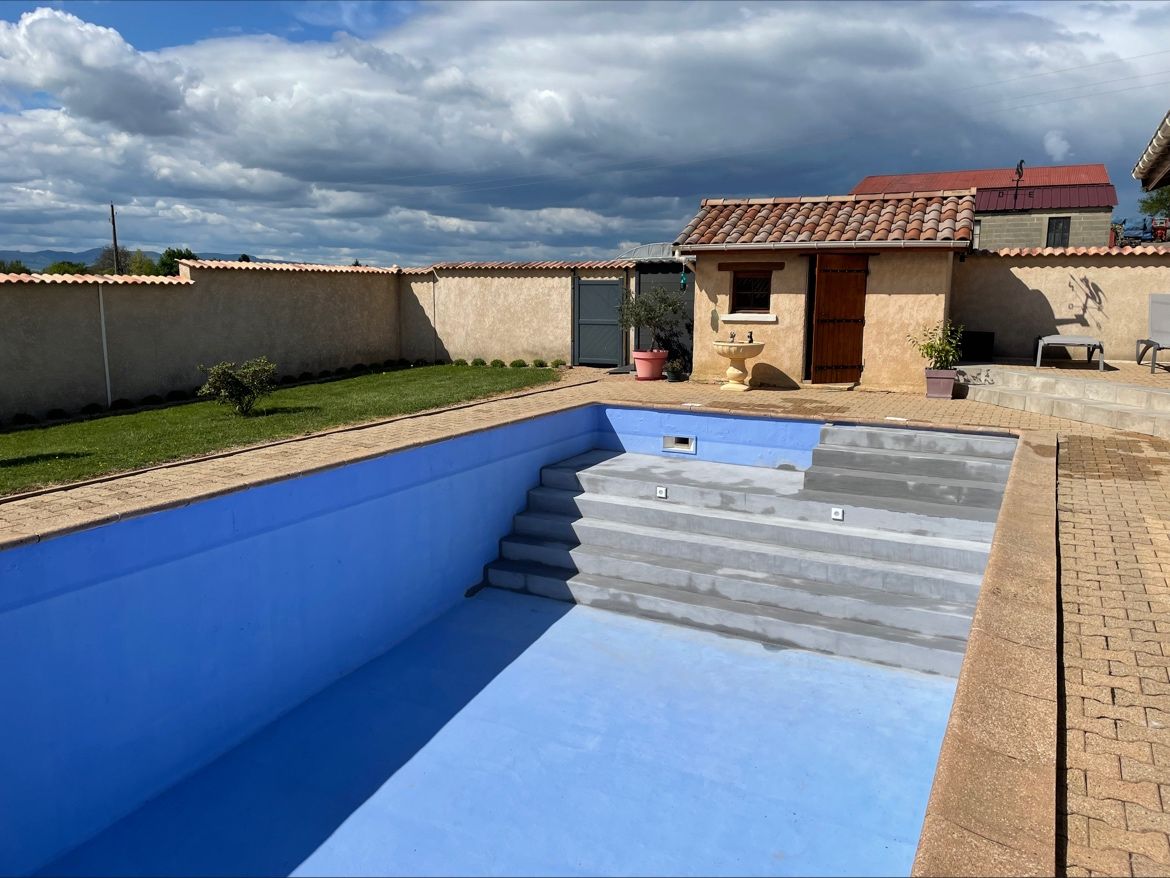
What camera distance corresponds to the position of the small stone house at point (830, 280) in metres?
13.6

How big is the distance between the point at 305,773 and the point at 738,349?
35.0 ft

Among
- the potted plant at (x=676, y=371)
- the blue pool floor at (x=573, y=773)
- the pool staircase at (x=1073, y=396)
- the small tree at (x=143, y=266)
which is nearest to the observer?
the blue pool floor at (x=573, y=773)

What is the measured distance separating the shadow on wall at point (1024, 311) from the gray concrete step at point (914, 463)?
8.33 metres

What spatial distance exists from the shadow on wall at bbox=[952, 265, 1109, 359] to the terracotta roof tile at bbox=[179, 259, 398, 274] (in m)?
15.3

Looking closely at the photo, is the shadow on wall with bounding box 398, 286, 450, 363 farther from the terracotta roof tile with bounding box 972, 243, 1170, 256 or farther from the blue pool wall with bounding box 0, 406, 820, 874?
the terracotta roof tile with bounding box 972, 243, 1170, 256

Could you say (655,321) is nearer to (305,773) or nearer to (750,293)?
(750,293)

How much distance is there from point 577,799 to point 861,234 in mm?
11699

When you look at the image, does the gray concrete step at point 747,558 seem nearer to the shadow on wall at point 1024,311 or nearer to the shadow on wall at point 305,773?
the shadow on wall at point 305,773

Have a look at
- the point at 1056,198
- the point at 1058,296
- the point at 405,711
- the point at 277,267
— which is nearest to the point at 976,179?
the point at 1056,198

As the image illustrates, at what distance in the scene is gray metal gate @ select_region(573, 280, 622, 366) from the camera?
63.1 feet

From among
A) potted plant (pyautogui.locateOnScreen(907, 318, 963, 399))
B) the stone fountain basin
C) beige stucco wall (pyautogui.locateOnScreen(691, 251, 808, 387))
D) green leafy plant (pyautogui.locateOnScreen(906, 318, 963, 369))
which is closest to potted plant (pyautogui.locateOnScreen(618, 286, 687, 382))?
beige stucco wall (pyautogui.locateOnScreen(691, 251, 808, 387))

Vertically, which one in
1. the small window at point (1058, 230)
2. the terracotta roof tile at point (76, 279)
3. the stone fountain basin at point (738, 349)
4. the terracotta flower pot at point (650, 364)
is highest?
the small window at point (1058, 230)

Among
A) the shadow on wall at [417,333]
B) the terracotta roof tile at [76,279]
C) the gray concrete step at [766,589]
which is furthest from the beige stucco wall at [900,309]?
the terracotta roof tile at [76,279]

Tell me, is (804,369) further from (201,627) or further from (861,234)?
(201,627)
